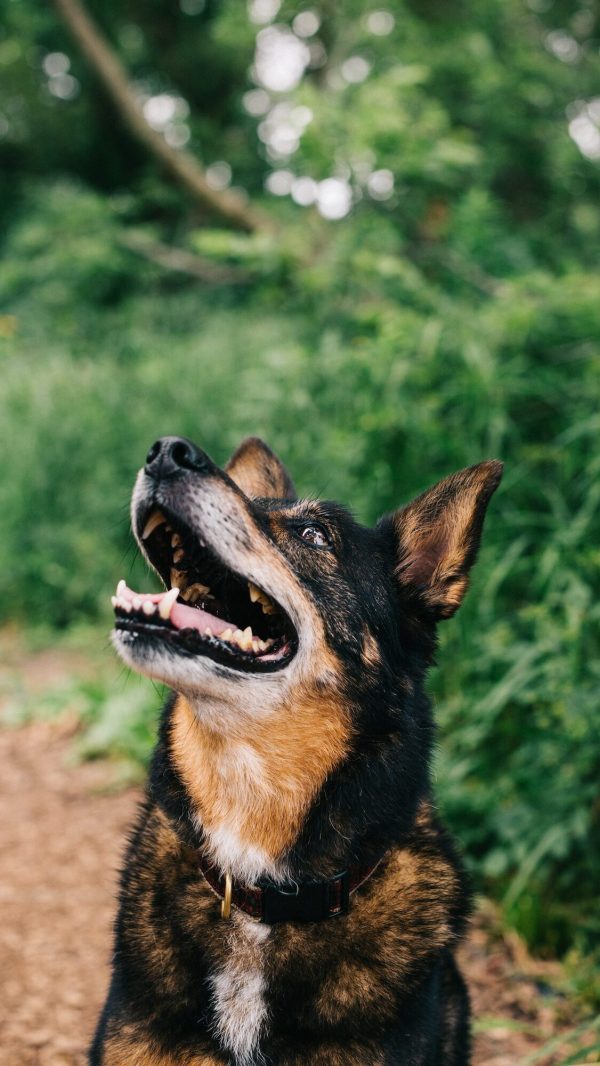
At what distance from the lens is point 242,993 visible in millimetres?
2275

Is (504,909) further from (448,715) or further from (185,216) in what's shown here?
(185,216)

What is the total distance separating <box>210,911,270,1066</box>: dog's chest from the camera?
7.31ft

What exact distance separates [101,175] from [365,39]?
9235mm

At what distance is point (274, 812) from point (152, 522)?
34.8 inches

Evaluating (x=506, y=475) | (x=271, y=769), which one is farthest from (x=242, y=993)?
(x=506, y=475)

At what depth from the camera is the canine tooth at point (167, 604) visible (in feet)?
7.41

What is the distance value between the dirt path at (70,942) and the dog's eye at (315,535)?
6.17ft

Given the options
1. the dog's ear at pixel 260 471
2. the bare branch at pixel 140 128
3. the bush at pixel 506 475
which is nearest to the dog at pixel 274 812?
the dog's ear at pixel 260 471

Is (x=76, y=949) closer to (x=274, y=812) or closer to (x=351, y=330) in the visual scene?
(x=274, y=812)

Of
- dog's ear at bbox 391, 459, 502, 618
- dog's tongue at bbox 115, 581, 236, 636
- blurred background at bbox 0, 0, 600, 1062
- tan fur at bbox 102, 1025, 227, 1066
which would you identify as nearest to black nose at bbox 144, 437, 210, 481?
dog's tongue at bbox 115, 581, 236, 636

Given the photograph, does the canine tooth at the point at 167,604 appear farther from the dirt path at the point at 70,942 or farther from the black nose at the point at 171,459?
the dirt path at the point at 70,942

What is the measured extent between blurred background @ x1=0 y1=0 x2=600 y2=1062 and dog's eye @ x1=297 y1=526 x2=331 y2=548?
1.60 m

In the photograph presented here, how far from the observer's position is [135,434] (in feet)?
29.7

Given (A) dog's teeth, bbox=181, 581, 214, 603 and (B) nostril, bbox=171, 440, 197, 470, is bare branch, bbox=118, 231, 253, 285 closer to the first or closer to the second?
(A) dog's teeth, bbox=181, 581, 214, 603
